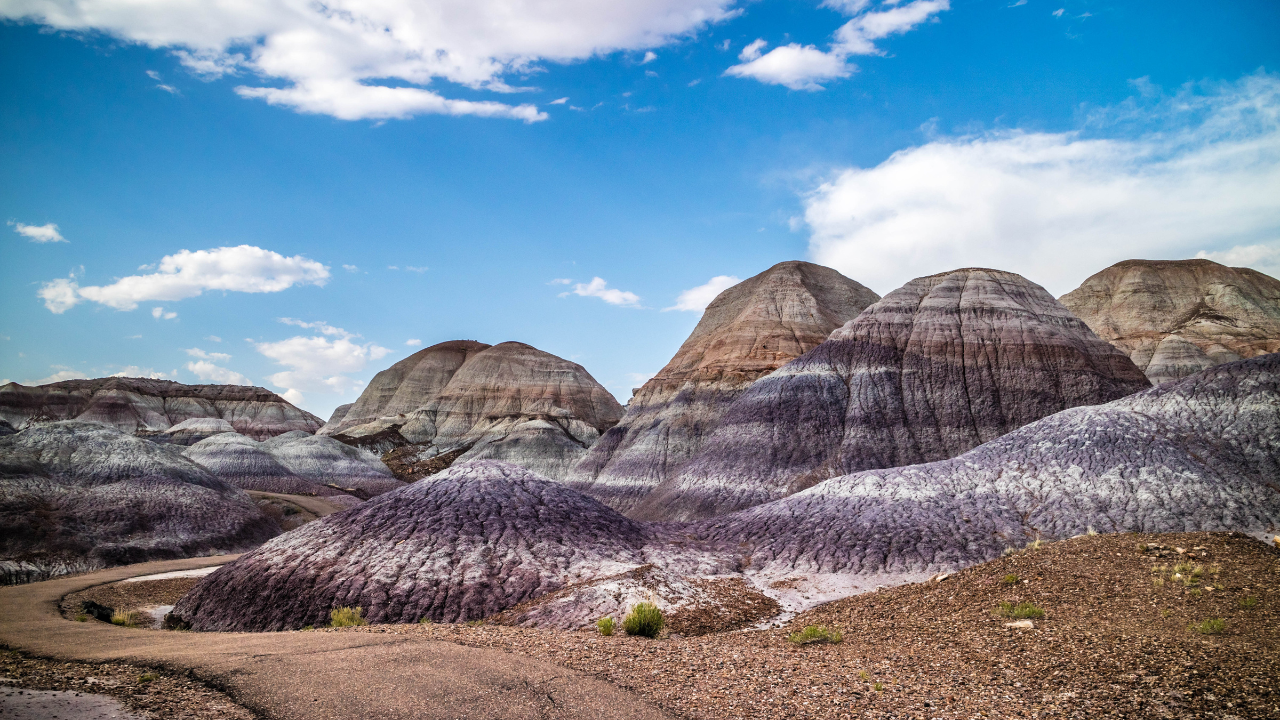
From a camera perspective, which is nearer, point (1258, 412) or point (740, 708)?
point (740, 708)

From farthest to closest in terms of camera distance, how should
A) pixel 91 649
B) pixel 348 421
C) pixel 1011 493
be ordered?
1. pixel 348 421
2. pixel 1011 493
3. pixel 91 649

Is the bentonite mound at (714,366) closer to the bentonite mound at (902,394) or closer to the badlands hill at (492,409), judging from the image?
the bentonite mound at (902,394)

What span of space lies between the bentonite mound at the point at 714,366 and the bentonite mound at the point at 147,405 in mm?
69678

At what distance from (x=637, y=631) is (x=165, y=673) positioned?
6562 mm

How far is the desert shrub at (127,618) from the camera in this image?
15750mm

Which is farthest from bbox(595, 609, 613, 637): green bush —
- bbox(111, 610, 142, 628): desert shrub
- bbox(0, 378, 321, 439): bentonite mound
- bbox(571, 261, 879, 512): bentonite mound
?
bbox(0, 378, 321, 439): bentonite mound

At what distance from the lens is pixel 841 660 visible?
8.80 metres

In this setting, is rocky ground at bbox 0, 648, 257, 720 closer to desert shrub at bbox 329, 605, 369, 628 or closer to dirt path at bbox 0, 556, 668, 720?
dirt path at bbox 0, 556, 668, 720

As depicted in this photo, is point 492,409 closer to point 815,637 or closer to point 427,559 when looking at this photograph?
point 427,559

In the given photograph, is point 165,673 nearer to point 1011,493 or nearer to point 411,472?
point 1011,493

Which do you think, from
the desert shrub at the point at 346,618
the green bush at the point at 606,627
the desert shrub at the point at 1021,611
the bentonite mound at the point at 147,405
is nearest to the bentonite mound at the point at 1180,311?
the desert shrub at the point at 1021,611

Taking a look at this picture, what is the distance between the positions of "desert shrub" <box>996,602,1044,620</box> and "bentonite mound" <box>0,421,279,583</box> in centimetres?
3146

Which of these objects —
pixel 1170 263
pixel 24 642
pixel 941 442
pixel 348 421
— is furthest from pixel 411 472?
pixel 1170 263

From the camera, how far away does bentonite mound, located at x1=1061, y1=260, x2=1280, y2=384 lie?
64.8 meters
